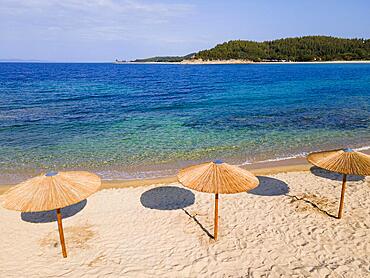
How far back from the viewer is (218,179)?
665 cm

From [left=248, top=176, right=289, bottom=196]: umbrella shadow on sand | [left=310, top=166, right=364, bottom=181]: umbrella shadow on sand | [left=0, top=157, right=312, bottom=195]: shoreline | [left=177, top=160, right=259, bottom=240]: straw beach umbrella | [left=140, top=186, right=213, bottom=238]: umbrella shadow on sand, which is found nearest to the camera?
[left=177, top=160, right=259, bottom=240]: straw beach umbrella

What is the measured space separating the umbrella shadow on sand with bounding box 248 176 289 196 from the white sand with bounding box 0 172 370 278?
0.13 meters

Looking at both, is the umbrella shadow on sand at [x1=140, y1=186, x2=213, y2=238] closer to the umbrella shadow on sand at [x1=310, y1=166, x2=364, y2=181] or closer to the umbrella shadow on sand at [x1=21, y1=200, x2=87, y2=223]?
the umbrella shadow on sand at [x1=21, y1=200, x2=87, y2=223]

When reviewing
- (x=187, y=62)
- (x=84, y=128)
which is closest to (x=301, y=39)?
(x=187, y=62)

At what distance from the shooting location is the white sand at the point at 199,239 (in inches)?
261

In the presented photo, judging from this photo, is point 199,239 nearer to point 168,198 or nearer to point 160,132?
point 168,198

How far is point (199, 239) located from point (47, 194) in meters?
4.02

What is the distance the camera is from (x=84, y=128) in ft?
67.9

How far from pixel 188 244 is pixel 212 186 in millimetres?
2043

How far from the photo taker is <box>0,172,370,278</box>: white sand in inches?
261

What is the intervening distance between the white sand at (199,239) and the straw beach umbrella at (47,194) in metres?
1.78

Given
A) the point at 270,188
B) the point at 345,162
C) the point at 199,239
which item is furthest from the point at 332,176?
the point at 199,239

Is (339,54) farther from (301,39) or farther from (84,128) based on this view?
(84,128)

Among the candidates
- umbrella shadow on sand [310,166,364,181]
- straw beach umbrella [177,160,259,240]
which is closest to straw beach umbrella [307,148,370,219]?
straw beach umbrella [177,160,259,240]
